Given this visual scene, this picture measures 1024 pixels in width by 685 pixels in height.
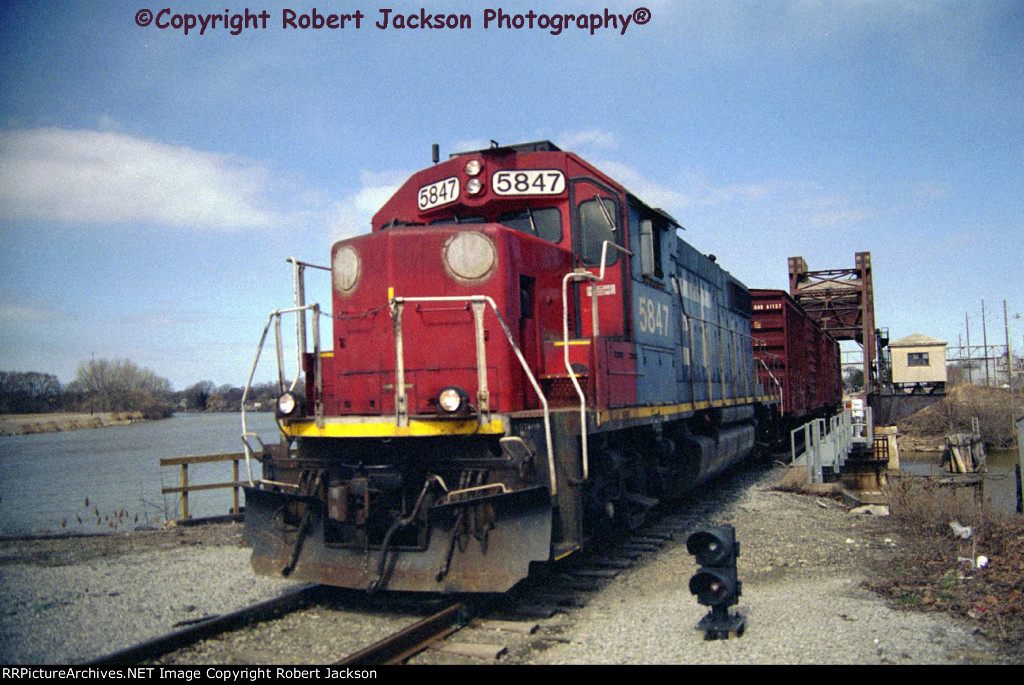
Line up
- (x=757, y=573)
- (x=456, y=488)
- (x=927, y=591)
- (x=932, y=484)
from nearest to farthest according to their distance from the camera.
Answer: (x=456, y=488)
(x=927, y=591)
(x=757, y=573)
(x=932, y=484)

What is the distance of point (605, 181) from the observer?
7.05 meters

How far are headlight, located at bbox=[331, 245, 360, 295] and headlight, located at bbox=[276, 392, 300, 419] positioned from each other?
1.03 m

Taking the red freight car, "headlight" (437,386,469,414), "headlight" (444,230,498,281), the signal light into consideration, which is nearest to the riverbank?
the red freight car

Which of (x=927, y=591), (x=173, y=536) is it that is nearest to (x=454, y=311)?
(x=927, y=591)

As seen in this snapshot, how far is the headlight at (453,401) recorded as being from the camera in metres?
5.11

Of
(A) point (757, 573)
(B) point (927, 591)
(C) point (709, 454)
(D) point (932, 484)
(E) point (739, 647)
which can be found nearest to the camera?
(E) point (739, 647)

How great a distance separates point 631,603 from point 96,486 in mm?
20742

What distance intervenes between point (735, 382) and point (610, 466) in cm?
635

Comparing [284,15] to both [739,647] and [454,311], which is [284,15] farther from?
[739,647]

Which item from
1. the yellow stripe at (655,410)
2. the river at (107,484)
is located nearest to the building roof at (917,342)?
the river at (107,484)

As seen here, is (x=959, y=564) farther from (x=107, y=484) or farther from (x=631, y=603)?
(x=107, y=484)

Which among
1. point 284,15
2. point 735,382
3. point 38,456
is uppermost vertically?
point 284,15

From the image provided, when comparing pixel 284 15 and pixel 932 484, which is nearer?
pixel 284 15

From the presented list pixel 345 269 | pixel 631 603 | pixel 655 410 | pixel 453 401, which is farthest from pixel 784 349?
pixel 453 401
